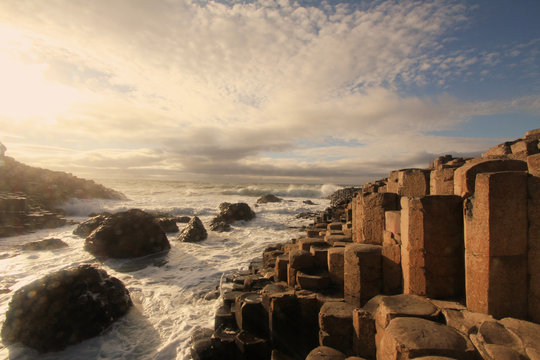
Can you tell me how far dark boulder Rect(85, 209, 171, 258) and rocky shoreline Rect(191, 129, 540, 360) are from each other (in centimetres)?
677

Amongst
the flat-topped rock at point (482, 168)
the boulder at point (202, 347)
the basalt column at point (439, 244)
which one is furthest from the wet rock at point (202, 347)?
the flat-topped rock at point (482, 168)

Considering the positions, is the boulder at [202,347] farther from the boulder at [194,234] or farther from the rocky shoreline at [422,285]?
the boulder at [194,234]

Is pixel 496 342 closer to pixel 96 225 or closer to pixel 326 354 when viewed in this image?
pixel 326 354

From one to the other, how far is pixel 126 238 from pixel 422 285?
34.2ft

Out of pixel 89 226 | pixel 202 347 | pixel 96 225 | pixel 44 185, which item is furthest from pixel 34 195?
pixel 202 347

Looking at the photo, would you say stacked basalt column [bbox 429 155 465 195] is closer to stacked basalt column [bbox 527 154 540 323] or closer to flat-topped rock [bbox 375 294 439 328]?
stacked basalt column [bbox 527 154 540 323]

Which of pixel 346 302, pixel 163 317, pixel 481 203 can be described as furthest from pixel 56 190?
pixel 481 203

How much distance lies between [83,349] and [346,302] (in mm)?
4870

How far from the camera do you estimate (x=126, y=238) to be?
1050cm

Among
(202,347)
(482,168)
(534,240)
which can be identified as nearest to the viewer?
(534,240)

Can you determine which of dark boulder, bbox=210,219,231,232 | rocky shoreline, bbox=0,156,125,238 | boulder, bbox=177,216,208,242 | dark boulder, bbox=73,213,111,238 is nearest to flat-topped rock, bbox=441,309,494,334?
boulder, bbox=177,216,208,242

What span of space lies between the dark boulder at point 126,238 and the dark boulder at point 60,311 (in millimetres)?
4857

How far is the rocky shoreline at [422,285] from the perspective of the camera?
2.65 metres

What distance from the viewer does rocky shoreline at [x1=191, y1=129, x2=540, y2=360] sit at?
2652 mm
